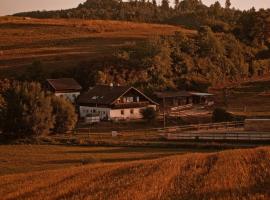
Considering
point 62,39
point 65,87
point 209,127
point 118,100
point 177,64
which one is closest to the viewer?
point 209,127

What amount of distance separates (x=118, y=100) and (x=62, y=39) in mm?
Result: 57103

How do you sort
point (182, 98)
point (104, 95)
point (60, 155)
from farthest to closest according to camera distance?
point (182, 98) → point (104, 95) → point (60, 155)

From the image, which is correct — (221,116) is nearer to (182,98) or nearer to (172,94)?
(172,94)

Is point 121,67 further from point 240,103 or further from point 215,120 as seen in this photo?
point 215,120

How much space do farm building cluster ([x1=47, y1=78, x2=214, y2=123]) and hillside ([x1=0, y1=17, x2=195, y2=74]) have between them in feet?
44.9

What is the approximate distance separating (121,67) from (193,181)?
222ft

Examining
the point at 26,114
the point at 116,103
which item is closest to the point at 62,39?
the point at 116,103

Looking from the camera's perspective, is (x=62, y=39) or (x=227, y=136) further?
(x=62, y=39)

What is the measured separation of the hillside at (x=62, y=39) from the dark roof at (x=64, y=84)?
34.6 ft

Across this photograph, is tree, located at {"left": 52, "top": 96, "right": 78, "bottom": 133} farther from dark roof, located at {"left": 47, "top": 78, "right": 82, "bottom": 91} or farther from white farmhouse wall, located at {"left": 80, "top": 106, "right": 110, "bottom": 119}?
dark roof, located at {"left": 47, "top": 78, "right": 82, "bottom": 91}

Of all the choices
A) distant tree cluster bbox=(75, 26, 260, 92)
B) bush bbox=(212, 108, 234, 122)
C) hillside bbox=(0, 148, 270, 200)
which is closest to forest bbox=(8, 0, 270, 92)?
distant tree cluster bbox=(75, 26, 260, 92)

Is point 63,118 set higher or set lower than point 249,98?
higher

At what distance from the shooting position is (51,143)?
5106 cm

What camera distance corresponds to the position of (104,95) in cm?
7019
